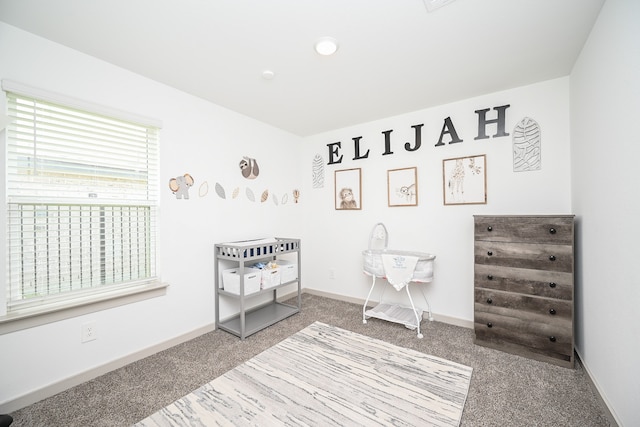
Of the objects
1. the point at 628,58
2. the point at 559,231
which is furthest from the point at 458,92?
the point at 559,231

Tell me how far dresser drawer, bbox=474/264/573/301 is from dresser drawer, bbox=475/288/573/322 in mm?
41

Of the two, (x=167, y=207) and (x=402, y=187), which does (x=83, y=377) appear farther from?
(x=402, y=187)

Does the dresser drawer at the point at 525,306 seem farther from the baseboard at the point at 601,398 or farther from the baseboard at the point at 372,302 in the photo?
the baseboard at the point at 372,302

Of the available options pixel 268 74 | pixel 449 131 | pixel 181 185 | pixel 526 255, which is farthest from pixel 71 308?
pixel 449 131

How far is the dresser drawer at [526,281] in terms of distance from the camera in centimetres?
194

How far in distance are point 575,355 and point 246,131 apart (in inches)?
145

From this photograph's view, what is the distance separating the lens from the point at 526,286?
207 centimetres

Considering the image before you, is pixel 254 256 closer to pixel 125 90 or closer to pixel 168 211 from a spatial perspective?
pixel 168 211

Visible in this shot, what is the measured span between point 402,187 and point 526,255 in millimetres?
1343

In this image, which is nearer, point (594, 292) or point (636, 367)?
point (636, 367)

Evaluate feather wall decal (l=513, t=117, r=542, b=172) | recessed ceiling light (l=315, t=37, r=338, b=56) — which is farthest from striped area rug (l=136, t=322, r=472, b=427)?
recessed ceiling light (l=315, t=37, r=338, b=56)

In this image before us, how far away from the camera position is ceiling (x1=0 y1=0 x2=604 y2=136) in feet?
4.82

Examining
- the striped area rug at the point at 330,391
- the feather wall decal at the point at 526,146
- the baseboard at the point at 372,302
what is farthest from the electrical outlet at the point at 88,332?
the feather wall decal at the point at 526,146

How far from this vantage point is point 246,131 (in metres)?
3.04
